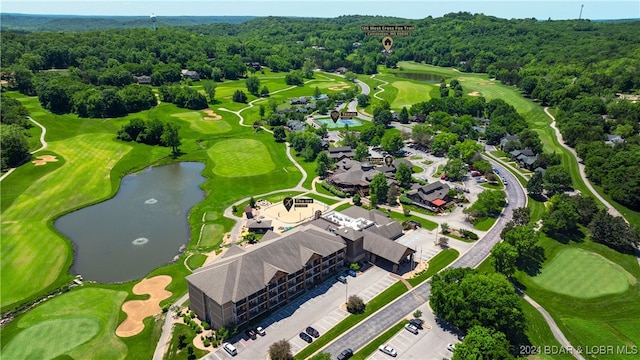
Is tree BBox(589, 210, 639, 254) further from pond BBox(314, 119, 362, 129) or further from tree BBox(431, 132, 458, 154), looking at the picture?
pond BBox(314, 119, 362, 129)

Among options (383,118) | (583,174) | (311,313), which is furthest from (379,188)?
(383,118)

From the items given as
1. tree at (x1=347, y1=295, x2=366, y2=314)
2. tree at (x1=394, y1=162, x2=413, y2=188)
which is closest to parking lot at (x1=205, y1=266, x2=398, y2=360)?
tree at (x1=347, y1=295, x2=366, y2=314)

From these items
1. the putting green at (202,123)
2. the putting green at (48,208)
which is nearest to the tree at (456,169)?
the putting green at (202,123)

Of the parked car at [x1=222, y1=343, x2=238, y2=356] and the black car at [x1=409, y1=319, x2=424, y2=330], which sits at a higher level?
the black car at [x1=409, y1=319, x2=424, y2=330]

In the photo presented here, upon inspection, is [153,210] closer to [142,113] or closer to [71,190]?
[71,190]

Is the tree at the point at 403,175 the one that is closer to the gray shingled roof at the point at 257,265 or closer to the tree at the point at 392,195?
the tree at the point at 392,195

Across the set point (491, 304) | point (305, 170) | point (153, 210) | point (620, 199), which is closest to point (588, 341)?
point (491, 304)

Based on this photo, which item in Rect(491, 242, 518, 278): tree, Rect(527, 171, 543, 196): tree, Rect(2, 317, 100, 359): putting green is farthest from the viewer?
Rect(527, 171, 543, 196): tree
